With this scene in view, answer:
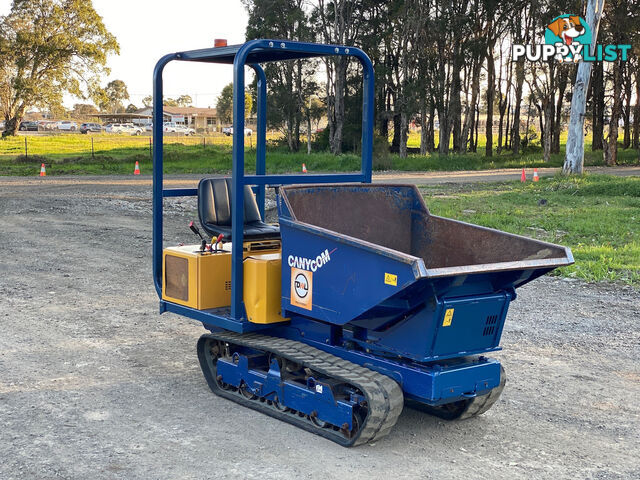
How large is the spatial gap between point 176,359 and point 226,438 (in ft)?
6.71

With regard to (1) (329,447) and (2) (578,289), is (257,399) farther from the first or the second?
(2) (578,289)

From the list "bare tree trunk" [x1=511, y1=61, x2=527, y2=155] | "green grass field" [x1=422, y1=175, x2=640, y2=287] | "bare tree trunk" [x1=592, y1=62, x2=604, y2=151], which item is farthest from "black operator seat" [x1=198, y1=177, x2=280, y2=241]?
"bare tree trunk" [x1=592, y1=62, x2=604, y2=151]

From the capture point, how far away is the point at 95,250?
42.8 feet

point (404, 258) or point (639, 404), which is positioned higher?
point (404, 258)

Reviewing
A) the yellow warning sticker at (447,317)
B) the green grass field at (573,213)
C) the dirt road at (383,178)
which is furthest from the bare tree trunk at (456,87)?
the yellow warning sticker at (447,317)

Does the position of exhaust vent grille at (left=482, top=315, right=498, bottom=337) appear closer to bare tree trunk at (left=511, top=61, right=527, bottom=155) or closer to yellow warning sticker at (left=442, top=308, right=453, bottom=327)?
yellow warning sticker at (left=442, top=308, right=453, bottom=327)

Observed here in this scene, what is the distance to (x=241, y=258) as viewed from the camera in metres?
6.17

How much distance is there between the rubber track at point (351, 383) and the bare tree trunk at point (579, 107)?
23.2m

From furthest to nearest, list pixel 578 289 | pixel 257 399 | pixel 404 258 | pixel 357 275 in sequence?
1. pixel 578 289
2. pixel 257 399
3. pixel 357 275
4. pixel 404 258

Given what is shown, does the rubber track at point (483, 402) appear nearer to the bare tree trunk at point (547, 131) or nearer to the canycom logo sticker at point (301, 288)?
the canycom logo sticker at point (301, 288)

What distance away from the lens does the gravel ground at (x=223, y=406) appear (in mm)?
5105

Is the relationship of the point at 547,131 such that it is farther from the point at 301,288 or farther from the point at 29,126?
the point at 29,126

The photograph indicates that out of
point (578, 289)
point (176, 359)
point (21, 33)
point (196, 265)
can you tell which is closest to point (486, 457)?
point (196, 265)

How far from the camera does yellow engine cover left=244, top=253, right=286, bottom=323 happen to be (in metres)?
6.04
